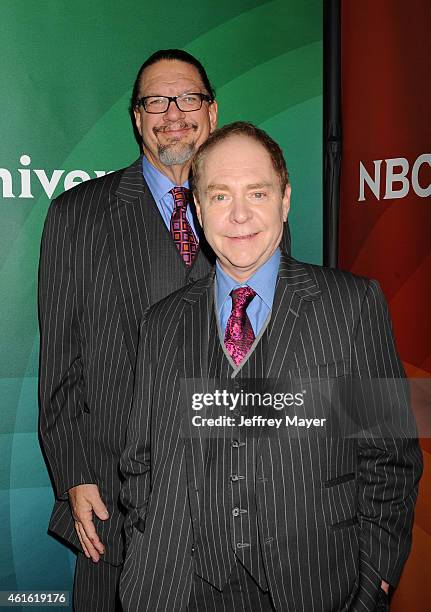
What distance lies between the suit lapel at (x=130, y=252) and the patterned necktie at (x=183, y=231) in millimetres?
92

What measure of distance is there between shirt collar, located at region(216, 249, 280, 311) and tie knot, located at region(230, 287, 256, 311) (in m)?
0.01

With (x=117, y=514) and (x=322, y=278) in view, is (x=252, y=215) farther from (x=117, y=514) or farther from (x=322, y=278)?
(x=117, y=514)

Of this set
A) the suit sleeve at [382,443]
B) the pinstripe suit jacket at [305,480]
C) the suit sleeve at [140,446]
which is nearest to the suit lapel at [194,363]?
the pinstripe suit jacket at [305,480]

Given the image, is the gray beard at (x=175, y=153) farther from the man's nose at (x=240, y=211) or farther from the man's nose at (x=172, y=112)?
the man's nose at (x=240, y=211)

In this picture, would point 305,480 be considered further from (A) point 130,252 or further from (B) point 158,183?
(B) point 158,183

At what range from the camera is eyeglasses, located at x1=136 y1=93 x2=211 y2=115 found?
7.87 ft

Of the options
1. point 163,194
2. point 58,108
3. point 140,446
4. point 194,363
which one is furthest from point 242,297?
point 58,108

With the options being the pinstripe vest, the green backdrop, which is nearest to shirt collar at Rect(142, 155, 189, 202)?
the green backdrop

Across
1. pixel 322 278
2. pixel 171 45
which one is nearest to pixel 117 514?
pixel 322 278

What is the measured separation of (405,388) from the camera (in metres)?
1.76

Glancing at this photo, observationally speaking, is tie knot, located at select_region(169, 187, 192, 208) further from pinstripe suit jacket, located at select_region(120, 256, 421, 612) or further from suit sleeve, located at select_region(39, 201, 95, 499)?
pinstripe suit jacket, located at select_region(120, 256, 421, 612)

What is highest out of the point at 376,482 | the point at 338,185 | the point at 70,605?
the point at 338,185

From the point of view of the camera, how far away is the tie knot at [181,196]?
2383 mm

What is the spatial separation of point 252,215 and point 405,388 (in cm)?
57
